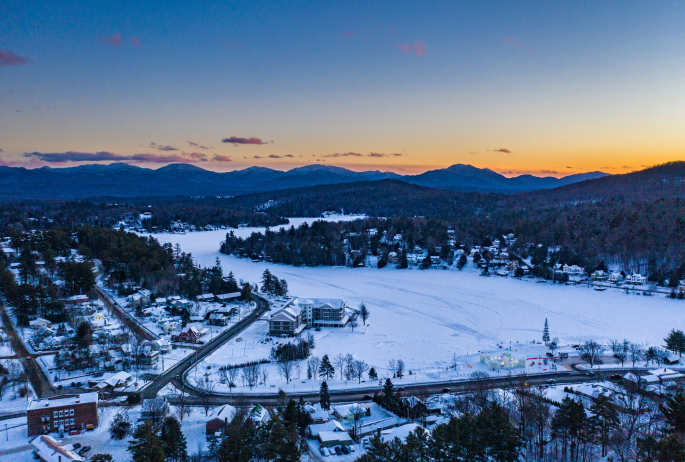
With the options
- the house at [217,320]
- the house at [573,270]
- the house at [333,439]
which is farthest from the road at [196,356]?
the house at [573,270]

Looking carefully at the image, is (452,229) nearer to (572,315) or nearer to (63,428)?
(572,315)

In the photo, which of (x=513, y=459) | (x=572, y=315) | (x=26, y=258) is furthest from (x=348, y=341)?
(x=26, y=258)

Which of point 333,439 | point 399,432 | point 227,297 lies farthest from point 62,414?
point 227,297

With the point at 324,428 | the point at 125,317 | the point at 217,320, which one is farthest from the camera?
the point at 125,317

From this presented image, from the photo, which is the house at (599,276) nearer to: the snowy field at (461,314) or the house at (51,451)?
the snowy field at (461,314)

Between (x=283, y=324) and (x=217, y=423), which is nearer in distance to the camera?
(x=217, y=423)

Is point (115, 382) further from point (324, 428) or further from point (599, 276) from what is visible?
point (599, 276)
